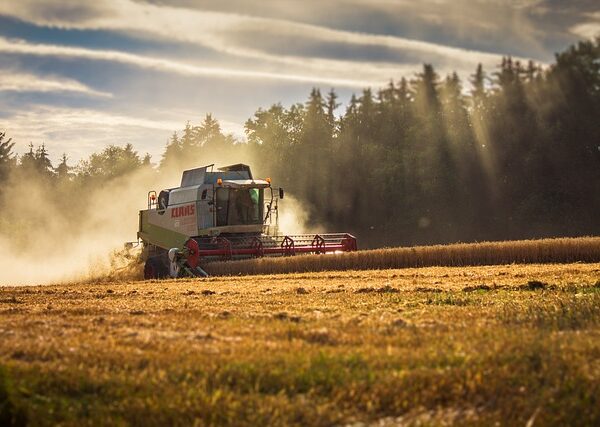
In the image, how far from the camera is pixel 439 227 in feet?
201

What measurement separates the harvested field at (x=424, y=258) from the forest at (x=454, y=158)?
28326 mm

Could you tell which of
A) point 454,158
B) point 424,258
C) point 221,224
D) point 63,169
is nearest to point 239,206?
point 221,224

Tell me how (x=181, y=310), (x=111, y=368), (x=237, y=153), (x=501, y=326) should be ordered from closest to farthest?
(x=111, y=368), (x=501, y=326), (x=181, y=310), (x=237, y=153)

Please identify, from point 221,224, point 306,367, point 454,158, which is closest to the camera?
point 306,367

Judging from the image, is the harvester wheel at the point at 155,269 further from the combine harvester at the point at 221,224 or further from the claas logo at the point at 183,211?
the claas logo at the point at 183,211

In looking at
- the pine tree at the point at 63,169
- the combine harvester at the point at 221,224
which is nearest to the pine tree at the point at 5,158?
the pine tree at the point at 63,169

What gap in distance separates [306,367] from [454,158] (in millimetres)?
56388

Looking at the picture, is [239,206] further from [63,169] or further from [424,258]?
[63,169]

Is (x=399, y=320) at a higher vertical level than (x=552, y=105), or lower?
lower

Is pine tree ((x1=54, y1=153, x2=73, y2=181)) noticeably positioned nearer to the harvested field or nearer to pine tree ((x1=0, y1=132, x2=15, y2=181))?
pine tree ((x1=0, y1=132, x2=15, y2=181))

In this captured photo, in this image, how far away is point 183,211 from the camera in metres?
30.1

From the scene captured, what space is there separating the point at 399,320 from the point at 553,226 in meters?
47.7

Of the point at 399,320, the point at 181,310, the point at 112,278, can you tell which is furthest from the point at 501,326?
the point at 112,278

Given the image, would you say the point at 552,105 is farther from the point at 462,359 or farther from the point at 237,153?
the point at 462,359
